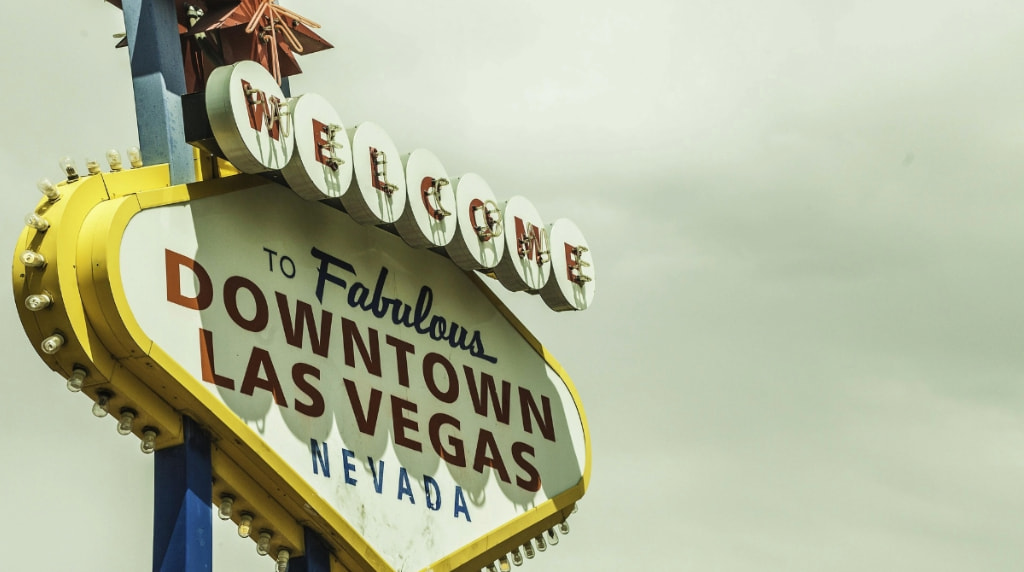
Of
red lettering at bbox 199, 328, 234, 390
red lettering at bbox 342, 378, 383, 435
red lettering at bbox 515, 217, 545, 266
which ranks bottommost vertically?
red lettering at bbox 342, 378, 383, 435

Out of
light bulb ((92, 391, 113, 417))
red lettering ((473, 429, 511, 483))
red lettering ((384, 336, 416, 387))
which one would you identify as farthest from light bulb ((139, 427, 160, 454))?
red lettering ((473, 429, 511, 483))

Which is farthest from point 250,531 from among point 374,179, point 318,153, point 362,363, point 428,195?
point 428,195

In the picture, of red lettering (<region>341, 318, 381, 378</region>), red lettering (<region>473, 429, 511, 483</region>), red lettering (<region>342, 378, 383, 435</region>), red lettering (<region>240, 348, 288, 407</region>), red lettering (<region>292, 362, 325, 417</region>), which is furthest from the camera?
red lettering (<region>473, 429, 511, 483</region>)

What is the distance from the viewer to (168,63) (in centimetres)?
1725

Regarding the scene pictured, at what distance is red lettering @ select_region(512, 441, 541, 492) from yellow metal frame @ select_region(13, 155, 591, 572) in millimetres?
3183

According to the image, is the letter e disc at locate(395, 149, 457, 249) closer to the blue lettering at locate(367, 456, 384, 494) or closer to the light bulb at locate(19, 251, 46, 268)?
the blue lettering at locate(367, 456, 384, 494)

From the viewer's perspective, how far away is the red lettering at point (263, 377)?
1681cm


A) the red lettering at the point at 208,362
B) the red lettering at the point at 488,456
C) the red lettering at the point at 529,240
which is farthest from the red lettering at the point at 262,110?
the red lettering at the point at 488,456

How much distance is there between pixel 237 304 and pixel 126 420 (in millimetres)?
1701

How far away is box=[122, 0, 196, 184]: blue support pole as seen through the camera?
17.0 metres

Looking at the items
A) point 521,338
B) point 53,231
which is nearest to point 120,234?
point 53,231

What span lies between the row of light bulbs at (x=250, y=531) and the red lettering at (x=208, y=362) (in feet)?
3.49

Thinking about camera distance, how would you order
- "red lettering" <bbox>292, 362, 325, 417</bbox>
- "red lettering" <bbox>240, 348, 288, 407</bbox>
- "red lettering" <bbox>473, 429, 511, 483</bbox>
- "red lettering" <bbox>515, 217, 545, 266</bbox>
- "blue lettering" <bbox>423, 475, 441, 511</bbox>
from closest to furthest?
"red lettering" <bbox>240, 348, 288, 407</bbox>
"red lettering" <bbox>292, 362, 325, 417</bbox>
"blue lettering" <bbox>423, 475, 441, 511</bbox>
"red lettering" <bbox>473, 429, 511, 483</bbox>
"red lettering" <bbox>515, 217, 545, 266</bbox>

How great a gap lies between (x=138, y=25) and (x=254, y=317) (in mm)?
2982
